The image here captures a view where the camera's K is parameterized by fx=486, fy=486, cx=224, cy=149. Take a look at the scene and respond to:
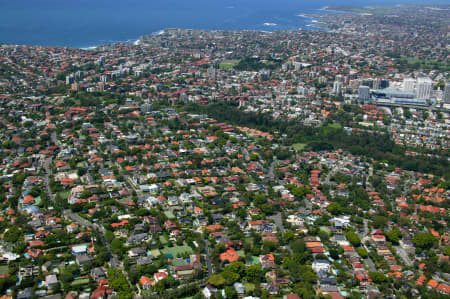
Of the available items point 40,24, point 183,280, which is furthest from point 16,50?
point 183,280

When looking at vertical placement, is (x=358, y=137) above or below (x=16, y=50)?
below

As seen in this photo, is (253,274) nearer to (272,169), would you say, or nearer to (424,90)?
(272,169)

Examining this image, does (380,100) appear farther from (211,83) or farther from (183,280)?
(183,280)

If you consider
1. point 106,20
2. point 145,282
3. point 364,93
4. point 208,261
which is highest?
point 106,20

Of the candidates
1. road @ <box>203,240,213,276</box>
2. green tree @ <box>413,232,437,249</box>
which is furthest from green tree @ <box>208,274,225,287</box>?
green tree @ <box>413,232,437,249</box>

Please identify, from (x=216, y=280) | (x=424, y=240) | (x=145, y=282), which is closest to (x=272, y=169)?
(x=424, y=240)

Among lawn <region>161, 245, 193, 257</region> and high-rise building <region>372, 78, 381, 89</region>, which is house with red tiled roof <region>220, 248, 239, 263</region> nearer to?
lawn <region>161, 245, 193, 257</region>
